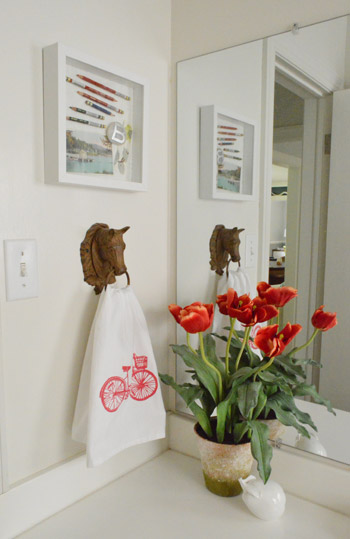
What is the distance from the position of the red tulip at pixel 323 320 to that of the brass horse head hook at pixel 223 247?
0.29m

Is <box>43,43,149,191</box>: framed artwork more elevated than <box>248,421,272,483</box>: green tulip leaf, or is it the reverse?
<box>43,43,149,191</box>: framed artwork

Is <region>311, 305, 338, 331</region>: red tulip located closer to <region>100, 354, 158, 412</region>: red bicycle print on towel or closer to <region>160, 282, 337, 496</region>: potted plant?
<region>160, 282, 337, 496</region>: potted plant

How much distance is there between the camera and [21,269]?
2.99 ft

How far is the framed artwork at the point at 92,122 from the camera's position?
909 mm

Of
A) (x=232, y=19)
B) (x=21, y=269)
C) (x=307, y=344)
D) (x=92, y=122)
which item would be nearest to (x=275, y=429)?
(x=307, y=344)

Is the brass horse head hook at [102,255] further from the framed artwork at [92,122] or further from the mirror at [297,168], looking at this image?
the mirror at [297,168]

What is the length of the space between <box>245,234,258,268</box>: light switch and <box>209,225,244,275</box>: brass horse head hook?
0.08 ft

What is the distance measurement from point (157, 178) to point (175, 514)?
0.85m

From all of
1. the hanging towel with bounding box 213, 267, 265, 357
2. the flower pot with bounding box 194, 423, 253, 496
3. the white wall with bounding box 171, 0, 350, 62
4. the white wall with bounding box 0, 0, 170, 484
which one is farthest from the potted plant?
the white wall with bounding box 171, 0, 350, 62

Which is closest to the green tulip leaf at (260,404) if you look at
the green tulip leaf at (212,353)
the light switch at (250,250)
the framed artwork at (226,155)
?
the green tulip leaf at (212,353)

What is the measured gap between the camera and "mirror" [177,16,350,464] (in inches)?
39.2

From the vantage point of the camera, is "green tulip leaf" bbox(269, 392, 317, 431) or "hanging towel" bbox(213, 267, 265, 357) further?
"hanging towel" bbox(213, 267, 265, 357)

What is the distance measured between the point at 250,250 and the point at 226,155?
0.89ft

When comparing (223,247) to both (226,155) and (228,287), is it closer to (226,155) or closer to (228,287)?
(228,287)
